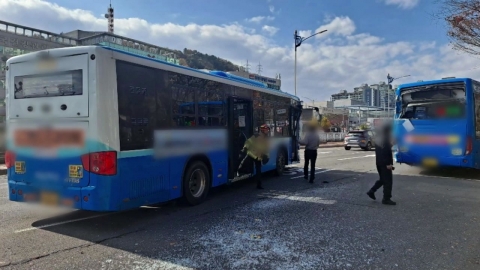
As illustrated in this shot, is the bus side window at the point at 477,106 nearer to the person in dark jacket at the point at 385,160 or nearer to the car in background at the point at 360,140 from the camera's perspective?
the person in dark jacket at the point at 385,160

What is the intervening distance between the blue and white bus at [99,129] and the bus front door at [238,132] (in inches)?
61.0

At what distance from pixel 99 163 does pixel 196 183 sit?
2.64 metres

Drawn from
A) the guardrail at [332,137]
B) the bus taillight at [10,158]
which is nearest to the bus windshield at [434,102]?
the bus taillight at [10,158]

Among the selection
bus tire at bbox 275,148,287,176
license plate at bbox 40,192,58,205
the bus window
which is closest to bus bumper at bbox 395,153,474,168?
bus tire at bbox 275,148,287,176

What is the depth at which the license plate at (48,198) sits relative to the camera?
5539 mm

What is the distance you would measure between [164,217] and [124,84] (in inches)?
97.8

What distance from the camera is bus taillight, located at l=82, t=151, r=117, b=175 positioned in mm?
5270

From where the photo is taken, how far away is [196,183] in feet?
24.8

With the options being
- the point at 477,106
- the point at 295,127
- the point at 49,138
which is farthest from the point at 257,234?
the point at 477,106

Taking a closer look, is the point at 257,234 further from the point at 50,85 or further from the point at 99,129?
the point at 50,85

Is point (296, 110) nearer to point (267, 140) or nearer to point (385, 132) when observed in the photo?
point (267, 140)

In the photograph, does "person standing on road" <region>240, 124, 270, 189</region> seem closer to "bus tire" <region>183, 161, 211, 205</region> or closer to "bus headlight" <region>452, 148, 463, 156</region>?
"bus tire" <region>183, 161, 211, 205</region>

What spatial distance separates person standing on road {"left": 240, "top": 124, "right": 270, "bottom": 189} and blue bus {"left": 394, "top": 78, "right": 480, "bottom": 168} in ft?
18.0

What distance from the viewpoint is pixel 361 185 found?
10180 mm
